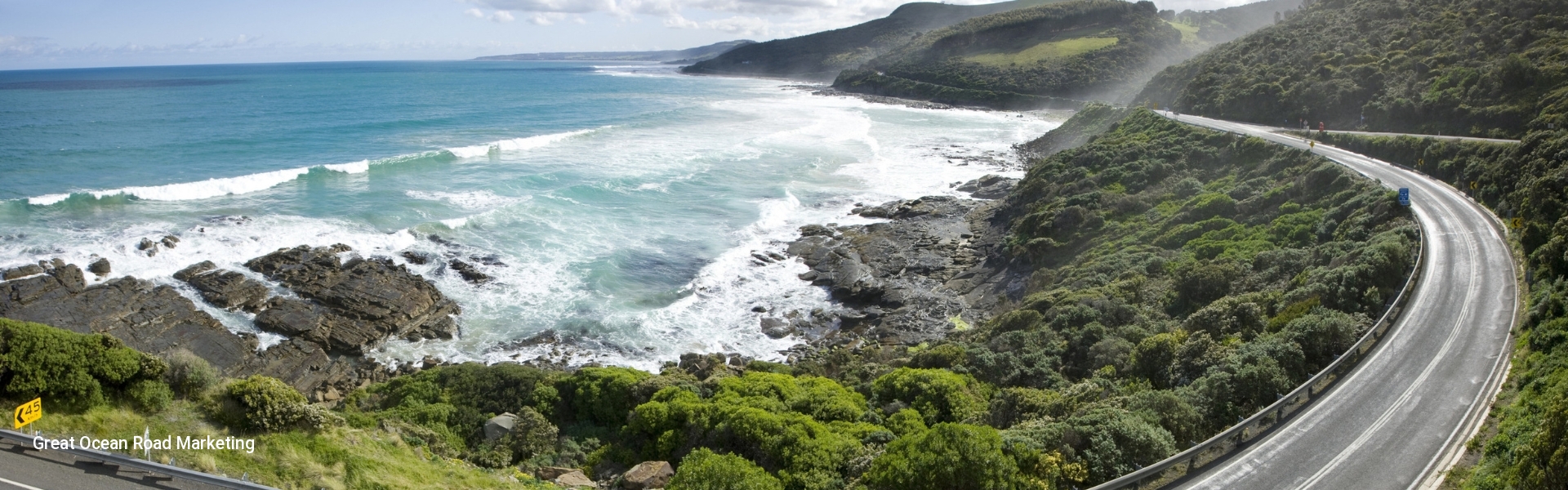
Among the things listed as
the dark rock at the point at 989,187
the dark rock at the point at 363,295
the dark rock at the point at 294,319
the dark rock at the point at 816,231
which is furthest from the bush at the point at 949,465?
the dark rock at the point at 989,187

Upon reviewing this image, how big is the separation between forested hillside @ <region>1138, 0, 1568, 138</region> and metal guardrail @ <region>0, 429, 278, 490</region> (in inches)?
1612

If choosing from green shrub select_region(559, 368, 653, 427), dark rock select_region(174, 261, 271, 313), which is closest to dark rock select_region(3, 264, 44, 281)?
dark rock select_region(174, 261, 271, 313)

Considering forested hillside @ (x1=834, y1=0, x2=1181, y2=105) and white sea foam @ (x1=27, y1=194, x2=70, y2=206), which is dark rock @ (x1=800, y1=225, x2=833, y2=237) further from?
forested hillside @ (x1=834, y1=0, x2=1181, y2=105)

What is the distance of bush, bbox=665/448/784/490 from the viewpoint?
12.1 m

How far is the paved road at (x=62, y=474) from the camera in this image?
10555 mm

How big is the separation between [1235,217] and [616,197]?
100 ft

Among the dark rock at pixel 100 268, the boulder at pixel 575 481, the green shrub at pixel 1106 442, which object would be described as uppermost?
the green shrub at pixel 1106 442

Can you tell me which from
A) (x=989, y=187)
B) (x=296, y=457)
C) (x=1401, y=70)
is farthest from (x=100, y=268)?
(x=1401, y=70)

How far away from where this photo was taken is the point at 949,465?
11.8 meters

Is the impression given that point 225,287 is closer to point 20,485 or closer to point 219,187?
point 219,187

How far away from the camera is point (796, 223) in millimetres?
41562

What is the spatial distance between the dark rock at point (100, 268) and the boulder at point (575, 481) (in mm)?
23843

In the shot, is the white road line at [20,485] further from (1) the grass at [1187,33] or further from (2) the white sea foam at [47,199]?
(1) the grass at [1187,33]

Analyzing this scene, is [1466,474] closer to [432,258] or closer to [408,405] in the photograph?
[408,405]
